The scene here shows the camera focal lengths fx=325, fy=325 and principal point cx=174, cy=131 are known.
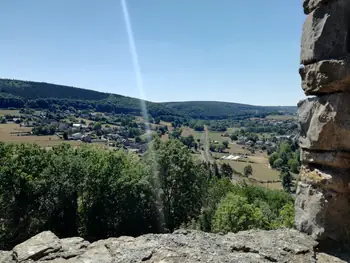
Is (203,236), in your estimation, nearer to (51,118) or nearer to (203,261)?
(203,261)

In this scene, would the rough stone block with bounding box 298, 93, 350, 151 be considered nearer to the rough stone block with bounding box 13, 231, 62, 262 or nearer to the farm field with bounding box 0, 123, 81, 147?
the rough stone block with bounding box 13, 231, 62, 262

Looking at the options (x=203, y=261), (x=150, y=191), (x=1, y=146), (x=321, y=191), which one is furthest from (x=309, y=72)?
(x=1, y=146)

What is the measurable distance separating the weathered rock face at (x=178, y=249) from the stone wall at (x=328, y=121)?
71 cm

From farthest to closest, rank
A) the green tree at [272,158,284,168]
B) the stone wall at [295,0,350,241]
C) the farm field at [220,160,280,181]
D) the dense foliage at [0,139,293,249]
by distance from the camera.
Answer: the green tree at [272,158,284,168] < the farm field at [220,160,280,181] < the dense foliage at [0,139,293,249] < the stone wall at [295,0,350,241]

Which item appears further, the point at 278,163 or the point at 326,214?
the point at 278,163

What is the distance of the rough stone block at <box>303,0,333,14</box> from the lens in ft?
24.2

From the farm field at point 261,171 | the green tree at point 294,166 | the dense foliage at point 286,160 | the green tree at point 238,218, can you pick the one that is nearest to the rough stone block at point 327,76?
the green tree at point 238,218

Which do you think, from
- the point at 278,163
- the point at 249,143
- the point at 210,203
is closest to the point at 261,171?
the point at 278,163

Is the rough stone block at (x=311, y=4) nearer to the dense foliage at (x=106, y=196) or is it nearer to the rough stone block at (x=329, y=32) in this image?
the rough stone block at (x=329, y=32)

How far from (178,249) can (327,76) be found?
16.0ft

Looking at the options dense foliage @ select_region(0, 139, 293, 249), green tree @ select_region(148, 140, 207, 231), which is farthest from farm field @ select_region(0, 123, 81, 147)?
green tree @ select_region(148, 140, 207, 231)

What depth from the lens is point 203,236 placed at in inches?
302

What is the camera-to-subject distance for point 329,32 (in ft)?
23.4

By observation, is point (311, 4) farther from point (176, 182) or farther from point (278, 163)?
point (278, 163)
